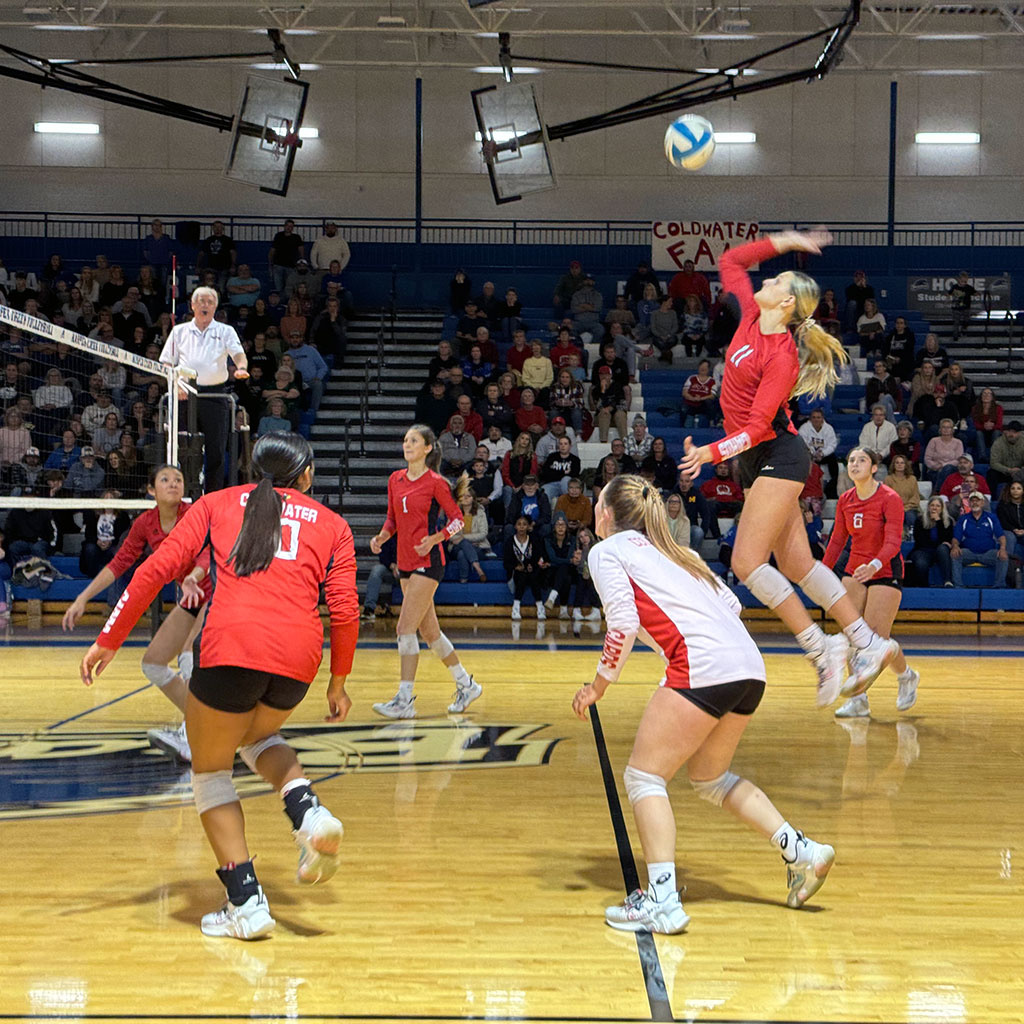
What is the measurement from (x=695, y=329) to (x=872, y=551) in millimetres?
12094

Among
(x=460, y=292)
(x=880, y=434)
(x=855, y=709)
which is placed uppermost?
(x=460, y=292)

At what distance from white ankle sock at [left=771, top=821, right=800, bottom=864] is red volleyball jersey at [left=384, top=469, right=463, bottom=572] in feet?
14.2

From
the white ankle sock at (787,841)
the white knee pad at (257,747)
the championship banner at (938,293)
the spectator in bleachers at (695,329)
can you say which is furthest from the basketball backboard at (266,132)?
the white ankle sock at (787,841)

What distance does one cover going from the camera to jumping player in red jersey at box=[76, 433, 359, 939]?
4.09m

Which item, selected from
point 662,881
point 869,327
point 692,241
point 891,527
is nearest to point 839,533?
point 891,527

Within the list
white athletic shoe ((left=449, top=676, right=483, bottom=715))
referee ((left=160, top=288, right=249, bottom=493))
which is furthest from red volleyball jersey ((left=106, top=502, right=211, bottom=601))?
white athletic shoe ((left=449, top=676, right=483, bottom=715))

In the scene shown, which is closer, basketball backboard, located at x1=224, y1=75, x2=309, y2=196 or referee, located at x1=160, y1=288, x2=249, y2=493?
referee, located at x1=160, y1=288, x2=249, y2=493

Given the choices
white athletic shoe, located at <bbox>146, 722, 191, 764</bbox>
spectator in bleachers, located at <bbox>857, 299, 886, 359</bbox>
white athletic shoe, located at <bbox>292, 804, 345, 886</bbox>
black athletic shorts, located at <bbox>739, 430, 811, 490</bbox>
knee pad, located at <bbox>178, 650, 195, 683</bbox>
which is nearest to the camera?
white athletic shoe, located at <bbox>292, 804, 345, 886</bbox>

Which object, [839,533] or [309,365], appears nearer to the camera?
[839,533]

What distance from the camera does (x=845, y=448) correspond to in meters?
17.8

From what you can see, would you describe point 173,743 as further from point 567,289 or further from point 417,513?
point 567,289

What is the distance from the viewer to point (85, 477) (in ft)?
47.9

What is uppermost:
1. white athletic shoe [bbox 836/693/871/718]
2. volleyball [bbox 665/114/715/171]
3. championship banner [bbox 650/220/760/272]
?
championship banner [bbox 650/220/760/272]

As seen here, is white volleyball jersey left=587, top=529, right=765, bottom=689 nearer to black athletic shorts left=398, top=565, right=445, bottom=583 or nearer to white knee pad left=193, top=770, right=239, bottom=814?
white knee pad left=193, top=770, right=239, bottom=814
